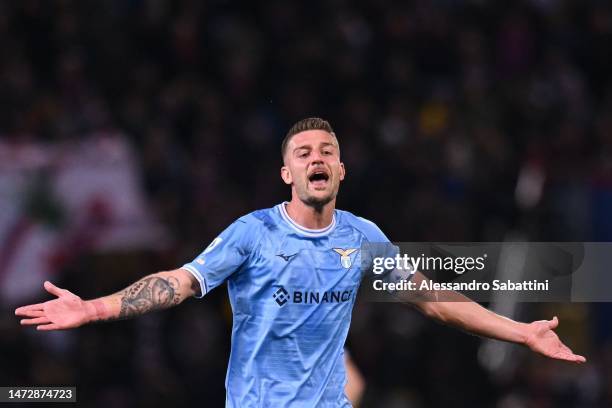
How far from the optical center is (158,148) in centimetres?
1231

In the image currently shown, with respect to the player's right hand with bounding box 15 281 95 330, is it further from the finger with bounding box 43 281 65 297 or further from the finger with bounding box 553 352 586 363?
the finger with bounding box 553 352 586 363

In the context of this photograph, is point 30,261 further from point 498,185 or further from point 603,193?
point 603,193

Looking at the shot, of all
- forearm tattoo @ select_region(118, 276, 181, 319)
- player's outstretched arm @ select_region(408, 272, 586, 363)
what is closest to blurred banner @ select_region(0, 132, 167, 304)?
player's outstretched arm @ select_region(408, 272, 586, 363)

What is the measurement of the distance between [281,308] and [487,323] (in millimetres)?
1120

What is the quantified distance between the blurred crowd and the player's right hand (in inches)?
202

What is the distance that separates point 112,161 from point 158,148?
48cm

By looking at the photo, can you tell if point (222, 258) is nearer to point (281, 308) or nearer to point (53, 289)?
point (281, 308)

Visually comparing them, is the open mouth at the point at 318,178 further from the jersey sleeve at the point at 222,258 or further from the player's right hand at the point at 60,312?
the player's right hand at the point at 60,312

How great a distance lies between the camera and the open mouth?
22.1ft

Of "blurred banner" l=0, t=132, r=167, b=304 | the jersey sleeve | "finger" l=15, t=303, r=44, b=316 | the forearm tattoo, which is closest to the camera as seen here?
"finger" l=15, t=303, r=44, b=316

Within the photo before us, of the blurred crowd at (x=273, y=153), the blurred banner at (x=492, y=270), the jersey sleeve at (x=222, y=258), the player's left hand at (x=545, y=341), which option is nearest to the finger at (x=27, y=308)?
the jersey sleeve at (x=222, y=258)

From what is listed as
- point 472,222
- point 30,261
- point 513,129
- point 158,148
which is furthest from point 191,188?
point 513,129

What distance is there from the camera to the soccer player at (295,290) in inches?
258

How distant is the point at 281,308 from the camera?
21.7 ft
